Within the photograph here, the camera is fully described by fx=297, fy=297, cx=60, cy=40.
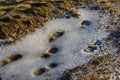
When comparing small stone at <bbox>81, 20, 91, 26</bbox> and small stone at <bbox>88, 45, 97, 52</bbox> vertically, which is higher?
small stone at <bbox>81, 20, 91, 26</bbox>

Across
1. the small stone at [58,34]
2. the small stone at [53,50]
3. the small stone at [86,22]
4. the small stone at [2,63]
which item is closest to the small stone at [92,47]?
the small stone at [53,50]

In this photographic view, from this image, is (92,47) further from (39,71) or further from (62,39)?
(39,71)

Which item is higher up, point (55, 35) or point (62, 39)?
point (55, 35)

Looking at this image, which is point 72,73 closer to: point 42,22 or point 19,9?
point 42,22

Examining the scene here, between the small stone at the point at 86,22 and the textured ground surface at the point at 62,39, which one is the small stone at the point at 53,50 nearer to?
the textured ground surface at the point at 62,39

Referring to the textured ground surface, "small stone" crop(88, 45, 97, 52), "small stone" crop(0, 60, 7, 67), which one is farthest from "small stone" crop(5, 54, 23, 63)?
"small stone" crop(88, 45, 97, 52)

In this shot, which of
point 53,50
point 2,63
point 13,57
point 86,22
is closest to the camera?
point 2,63

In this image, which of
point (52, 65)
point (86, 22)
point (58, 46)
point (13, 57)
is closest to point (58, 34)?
point (58, 46)

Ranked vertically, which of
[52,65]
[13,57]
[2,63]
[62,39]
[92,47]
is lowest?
[52,65]

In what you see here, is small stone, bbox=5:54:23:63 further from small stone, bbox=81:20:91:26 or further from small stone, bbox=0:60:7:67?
small stone, bbox=81:20:91:26

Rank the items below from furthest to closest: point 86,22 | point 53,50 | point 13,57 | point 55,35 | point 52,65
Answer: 1. point 86,22
2. point 55,35
3. point 53,50
4. point 13,57
5. point 52,65
